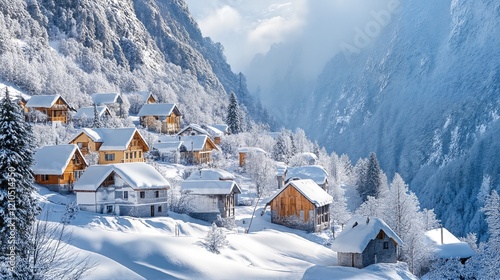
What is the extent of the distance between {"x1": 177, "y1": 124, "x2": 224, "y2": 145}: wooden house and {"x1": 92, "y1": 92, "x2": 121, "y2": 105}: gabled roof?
17.8 meters

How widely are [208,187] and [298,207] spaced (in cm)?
1174

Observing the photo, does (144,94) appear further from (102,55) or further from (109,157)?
(109,157)

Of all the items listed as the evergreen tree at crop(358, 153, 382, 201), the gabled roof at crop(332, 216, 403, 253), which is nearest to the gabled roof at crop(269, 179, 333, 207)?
the gabled roof at crop(332, 216, 403, 253)

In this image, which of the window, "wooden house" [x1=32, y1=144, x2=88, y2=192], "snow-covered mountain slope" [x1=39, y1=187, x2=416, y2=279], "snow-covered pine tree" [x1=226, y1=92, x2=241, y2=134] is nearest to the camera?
"snow-covered mountain slope" [x1=39, y1=187, x2=416, y2=279]

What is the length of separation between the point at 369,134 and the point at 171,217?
448 feet

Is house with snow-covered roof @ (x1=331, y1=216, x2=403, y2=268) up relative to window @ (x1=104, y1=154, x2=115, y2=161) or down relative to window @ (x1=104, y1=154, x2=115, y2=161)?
down

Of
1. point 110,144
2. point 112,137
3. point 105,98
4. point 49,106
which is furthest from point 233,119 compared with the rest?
point 110,144

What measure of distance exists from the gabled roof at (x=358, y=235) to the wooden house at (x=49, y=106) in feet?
180

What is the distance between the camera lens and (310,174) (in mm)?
79875

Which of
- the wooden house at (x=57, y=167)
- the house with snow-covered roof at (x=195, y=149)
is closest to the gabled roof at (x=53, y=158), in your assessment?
the wooden house at (x=57, y=167)

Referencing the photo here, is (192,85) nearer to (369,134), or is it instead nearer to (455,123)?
(369,134)

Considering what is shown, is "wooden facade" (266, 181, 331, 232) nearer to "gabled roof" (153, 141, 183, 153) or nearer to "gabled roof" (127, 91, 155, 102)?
"gabled roof" (153, 141, 183, 153)

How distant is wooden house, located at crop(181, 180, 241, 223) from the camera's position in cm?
5841

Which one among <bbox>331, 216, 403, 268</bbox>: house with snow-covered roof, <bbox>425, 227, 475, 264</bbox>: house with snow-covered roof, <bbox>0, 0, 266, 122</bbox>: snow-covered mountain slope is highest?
<bbox>0, 0, 266, 122</bbox>: snow-covered mountain slope
